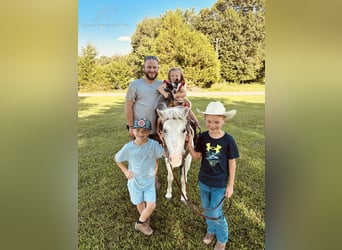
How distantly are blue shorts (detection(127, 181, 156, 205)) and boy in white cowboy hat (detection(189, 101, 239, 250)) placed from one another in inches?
11.6

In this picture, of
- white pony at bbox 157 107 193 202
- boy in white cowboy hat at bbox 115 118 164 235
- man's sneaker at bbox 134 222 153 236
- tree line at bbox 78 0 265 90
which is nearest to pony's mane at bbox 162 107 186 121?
white pony at bbox 157 107 193 202

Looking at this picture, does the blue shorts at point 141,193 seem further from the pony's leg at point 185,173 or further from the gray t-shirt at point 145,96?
the gray t-shirt at point 145,96

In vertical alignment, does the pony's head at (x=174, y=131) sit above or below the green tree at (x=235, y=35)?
below

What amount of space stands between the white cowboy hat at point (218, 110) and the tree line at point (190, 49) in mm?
158

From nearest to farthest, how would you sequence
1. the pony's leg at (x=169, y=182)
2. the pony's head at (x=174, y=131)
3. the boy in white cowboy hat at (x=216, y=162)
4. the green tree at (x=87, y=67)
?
the pony's head at (x=174, y=131) → the boy in white cowboy hat at (x=216, y=162) → the green tree at (x=87, y=67) → the pony's leg at (x=169, y=182)

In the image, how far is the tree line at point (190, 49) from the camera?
5.39 ft

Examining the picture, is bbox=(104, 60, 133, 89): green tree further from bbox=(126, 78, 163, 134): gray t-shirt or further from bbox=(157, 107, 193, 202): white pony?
bbox=(157, 107, 193, 202): white pony

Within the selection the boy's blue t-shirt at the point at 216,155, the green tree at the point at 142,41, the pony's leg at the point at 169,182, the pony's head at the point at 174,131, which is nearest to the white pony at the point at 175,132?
the pony's head at the point at 174,131
